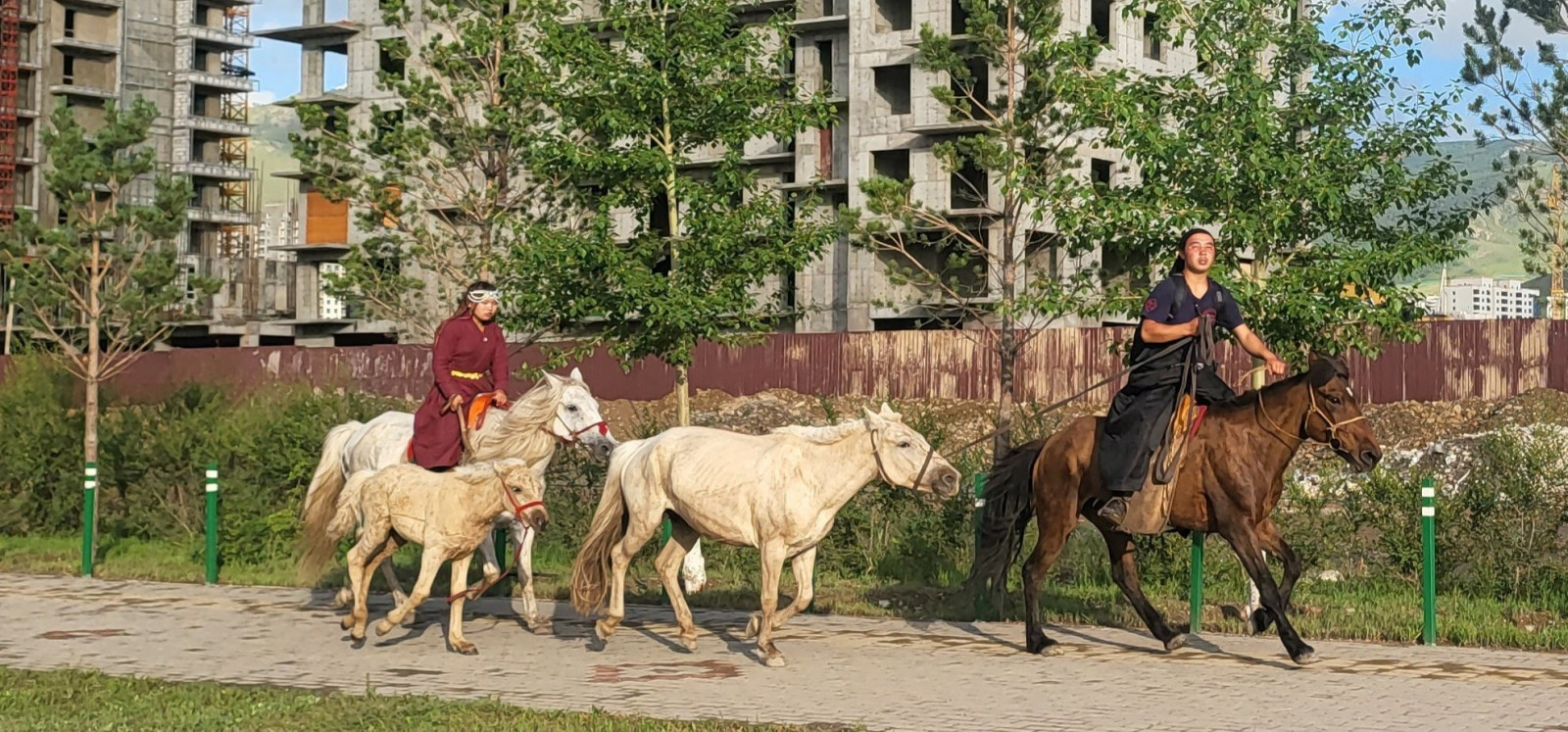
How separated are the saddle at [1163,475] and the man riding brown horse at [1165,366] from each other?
6 centimetres

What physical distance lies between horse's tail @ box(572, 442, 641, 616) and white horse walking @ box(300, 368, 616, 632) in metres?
0.56

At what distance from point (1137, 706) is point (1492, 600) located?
6.46m

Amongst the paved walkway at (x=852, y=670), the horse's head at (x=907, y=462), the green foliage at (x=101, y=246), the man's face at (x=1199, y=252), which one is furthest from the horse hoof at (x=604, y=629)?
the green foliage at (x=101, y=246)

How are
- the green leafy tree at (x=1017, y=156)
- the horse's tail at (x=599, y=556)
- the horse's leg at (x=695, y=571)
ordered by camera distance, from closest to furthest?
the horse's tail at (x=599, y=556)
the horse's leg at (x=695, y=571)
the green leafy tree at (x=1017, y=156)

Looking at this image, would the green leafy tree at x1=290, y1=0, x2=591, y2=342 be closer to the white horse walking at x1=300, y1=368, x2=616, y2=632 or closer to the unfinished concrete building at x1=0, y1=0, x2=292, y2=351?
the white horse walking at x1=300, y1=368, x2=616, y2=632

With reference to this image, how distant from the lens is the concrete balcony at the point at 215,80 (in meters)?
102

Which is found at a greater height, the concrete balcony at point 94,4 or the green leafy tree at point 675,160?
the concrete balcony at point 94,4

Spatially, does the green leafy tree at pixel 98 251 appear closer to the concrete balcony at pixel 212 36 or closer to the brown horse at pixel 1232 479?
the brown horse at pixel 1232 479

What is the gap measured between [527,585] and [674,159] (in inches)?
285

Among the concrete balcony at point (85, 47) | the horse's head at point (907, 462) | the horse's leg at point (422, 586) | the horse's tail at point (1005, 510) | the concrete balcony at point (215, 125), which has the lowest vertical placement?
the horse's leg at point (422, 586)

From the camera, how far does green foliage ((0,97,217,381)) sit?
76.2ft

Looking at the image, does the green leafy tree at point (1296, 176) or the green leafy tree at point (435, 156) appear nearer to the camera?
the green leafy tree at point (1296, 176)

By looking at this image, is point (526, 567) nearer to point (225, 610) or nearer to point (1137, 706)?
point (225, 610)

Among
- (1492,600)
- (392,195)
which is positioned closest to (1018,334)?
(392,195)
